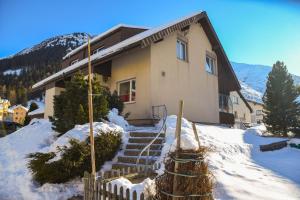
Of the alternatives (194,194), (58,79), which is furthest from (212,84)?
(194,194)

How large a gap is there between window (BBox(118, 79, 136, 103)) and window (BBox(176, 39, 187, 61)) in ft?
11.8

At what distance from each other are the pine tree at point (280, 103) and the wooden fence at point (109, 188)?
18.0 m

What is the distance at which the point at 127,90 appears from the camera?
1647 centimetres

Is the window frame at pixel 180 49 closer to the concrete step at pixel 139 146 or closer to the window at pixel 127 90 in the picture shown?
the window at pixel 127 90

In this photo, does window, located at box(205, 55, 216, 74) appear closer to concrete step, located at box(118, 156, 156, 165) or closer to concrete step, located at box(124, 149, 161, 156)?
concrete step, located at box(124, 149, 161, 156)

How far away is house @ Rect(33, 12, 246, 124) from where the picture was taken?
590 inches

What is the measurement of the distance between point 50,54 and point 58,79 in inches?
3636

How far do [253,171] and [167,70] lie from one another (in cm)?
870

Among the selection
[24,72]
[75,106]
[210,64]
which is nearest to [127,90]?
[75,106]

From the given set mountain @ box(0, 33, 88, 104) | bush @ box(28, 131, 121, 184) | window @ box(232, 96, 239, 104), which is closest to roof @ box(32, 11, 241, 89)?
bush @ box(28, 131, 121, 184)

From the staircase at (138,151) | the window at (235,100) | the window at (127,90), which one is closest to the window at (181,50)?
the window at (127,90)

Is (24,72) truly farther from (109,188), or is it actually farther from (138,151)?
(109,188)

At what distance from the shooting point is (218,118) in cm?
2098

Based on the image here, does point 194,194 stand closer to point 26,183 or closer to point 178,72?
point 26,183
